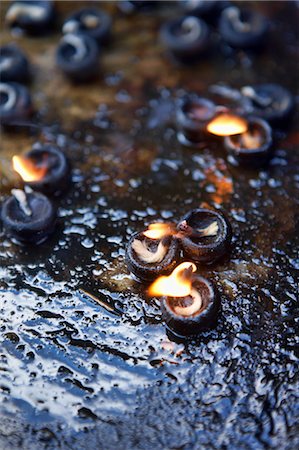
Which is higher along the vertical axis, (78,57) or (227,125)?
(227,125)

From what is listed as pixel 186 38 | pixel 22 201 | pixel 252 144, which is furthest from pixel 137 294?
pixel 186 38

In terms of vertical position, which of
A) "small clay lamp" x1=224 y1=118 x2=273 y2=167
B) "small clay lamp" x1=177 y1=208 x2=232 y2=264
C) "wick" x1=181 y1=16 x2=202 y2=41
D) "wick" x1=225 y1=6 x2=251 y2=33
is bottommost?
"small clay lamp" x1=177 y1=208 x2=232 y2=264

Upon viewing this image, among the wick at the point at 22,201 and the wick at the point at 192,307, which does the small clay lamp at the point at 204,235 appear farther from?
the wick at the point at 22,201

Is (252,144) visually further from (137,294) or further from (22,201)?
(22,201)

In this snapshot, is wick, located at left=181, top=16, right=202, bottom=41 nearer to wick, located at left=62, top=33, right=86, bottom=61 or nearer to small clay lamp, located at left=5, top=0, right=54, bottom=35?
wick, located at left=62, top=33, right=86, bottom=61

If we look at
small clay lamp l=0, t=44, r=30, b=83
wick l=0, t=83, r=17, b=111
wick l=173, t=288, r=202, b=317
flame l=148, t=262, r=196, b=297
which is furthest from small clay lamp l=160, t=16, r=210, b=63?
wick l=173, t=288, r=202, b=317

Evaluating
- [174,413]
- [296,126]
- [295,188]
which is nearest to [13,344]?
[174,413]
